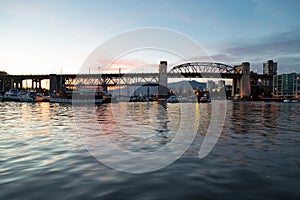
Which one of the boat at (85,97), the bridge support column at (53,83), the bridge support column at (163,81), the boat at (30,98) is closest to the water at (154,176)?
the boat at (85,97)

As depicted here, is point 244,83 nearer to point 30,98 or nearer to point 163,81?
point 163,81

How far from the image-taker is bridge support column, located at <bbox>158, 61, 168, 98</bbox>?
175m

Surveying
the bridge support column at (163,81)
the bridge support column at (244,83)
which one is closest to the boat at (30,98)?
the bridge support column at (163,81)

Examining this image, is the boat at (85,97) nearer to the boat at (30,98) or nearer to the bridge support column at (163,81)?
the boat at (30,98)

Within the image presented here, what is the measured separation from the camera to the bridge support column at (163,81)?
17534 cm

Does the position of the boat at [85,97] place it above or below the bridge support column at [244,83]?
below

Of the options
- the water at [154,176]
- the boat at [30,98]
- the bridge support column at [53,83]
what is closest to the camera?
the water at [154,176]

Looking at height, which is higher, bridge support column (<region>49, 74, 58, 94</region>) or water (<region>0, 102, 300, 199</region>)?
bridge support column (<region>49, 74, 58, 94</region>)

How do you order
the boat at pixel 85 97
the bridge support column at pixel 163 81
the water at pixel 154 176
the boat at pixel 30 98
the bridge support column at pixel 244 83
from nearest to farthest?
the water at pixel 154 176
the boat at pixel 85 97
the boat at pixel 30 98
the bridge support column at pixel 163 81
the bridge support column at pixel 244 83

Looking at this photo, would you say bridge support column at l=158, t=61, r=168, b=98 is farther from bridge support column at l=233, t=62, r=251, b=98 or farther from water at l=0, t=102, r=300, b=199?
water at l=0, t=102, r=300, b=199

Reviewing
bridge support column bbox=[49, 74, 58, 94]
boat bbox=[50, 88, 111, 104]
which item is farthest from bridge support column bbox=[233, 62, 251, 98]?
bridge support column bbox=[49, 74, 58, 94]

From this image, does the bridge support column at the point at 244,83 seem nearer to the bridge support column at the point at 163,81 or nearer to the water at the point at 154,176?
the bridge support column at the point at 163,81

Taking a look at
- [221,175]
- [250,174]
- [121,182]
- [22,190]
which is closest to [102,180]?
[121,182]

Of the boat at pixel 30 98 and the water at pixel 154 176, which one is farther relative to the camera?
the boat at pixel 30 98
